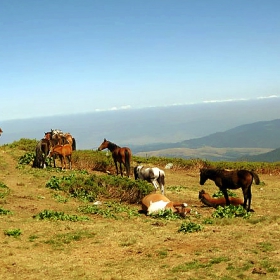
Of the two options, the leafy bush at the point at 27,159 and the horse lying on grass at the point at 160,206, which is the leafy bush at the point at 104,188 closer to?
the horse lying on grass at the point at 160,206

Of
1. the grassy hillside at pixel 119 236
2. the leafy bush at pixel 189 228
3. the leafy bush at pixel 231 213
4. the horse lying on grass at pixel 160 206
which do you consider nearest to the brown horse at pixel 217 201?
the grassy hillside at pixel 119 236

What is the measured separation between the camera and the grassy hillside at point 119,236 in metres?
9.00

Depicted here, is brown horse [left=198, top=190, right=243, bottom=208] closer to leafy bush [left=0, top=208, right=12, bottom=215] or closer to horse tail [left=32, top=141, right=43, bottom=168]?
leafy bush [left=0, top=208, right=12, bottom=215]

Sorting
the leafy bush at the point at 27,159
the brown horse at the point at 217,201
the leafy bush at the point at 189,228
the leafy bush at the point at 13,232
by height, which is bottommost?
the brown horse at the point at 217,201

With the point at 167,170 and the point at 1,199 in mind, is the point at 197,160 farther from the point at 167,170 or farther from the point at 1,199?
the point at 1,199

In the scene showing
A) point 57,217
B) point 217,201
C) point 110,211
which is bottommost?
point 217,201

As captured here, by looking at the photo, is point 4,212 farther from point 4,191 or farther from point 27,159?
point 27,159

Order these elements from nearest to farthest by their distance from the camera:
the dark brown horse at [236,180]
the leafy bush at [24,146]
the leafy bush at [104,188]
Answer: the dark brown horse at [236,180]
the leafy bush at [104,188]
the leafy bush at [24,146]

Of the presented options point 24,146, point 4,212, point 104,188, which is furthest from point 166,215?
point 24,146

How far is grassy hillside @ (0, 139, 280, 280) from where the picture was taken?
9000mm

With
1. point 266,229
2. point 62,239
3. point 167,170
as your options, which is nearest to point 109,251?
point 62,239

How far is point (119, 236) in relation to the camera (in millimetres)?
12086

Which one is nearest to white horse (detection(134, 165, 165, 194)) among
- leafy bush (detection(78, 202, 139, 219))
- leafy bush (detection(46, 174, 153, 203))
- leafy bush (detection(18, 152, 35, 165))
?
leafy bush (detection(46, 174, 153, 203))

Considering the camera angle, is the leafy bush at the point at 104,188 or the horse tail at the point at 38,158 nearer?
the leafy bush at the point at 104,188
